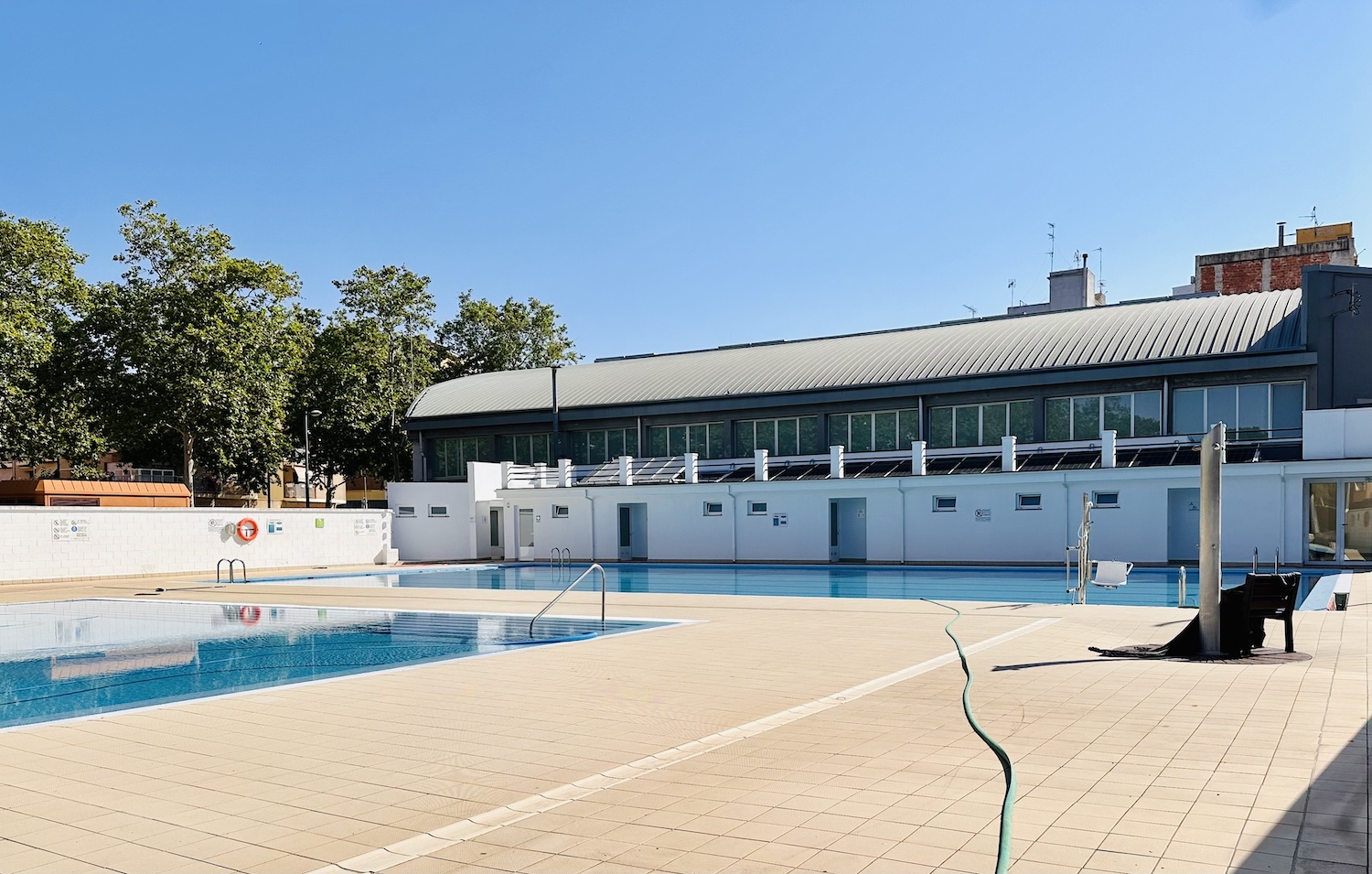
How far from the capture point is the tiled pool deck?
5.05m

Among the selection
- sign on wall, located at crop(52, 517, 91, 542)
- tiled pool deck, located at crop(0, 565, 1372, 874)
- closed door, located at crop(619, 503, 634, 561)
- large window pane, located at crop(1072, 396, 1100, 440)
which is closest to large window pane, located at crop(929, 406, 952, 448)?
large window pane, located at crop(1072, 396, 1100, 440)

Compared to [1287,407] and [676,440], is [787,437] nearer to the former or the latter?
[676,440]

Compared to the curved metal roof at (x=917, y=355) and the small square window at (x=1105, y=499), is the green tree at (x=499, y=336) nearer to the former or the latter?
the curved metal roof at (x=917, y=355)

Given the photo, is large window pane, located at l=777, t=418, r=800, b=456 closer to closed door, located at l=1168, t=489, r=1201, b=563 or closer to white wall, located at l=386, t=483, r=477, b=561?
white wall, located at l=386, t=483, r=477, b=561

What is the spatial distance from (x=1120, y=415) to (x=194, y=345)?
115 feet

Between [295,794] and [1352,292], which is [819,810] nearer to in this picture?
[295,794]

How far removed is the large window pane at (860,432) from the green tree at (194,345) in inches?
962

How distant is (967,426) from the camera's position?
36.4 metres

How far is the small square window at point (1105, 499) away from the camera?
3016 centimetres

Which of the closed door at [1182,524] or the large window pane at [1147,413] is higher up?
the large window pane at [1147,413]

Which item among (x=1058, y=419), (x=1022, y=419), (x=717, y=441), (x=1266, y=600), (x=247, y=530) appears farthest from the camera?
(x=717, y=441)

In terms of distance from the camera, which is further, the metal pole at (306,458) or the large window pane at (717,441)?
the metal pole at (306,458)

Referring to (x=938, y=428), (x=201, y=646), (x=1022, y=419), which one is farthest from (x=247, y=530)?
(x=1022, y=419)

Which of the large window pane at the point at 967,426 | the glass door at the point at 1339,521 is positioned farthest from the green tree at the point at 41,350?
the glass door at the point at 1339,521
